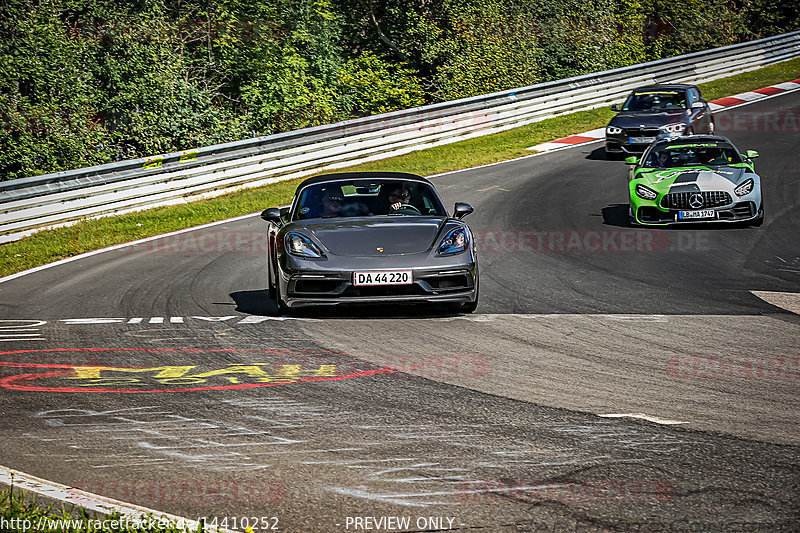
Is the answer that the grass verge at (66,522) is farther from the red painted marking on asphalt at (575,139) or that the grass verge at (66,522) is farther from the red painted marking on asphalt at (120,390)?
the red painted marking on asphalt at (575,139)

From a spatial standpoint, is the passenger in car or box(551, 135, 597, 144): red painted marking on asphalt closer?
the passenger in car

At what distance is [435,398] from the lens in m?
6.09

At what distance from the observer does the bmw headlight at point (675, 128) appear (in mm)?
20969

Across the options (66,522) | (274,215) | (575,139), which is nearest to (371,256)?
(274,215)

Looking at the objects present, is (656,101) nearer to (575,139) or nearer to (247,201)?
(575,139)

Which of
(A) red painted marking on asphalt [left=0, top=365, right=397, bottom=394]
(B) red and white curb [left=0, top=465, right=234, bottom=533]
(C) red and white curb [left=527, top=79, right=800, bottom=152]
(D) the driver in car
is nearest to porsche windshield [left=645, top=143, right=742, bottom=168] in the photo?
(D) the driver in car

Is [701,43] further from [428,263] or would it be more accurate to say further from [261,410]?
[261,410]

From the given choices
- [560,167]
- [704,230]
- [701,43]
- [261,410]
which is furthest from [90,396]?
[701,43]

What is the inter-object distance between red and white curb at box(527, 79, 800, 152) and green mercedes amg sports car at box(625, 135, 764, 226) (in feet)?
29.6

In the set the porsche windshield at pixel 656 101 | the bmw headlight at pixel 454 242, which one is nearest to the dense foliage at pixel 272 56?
the porsche windshield at pixel 656 101

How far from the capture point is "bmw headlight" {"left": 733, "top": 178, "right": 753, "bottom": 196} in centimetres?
1440

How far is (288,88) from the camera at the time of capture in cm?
2811

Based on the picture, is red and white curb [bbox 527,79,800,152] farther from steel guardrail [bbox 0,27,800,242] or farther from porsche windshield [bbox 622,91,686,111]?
porsche windshield [bbox 622,91,686,111]

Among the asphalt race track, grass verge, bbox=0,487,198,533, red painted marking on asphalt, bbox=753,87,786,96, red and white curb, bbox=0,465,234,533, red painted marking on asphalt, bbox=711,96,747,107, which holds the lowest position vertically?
the asphalt race track
